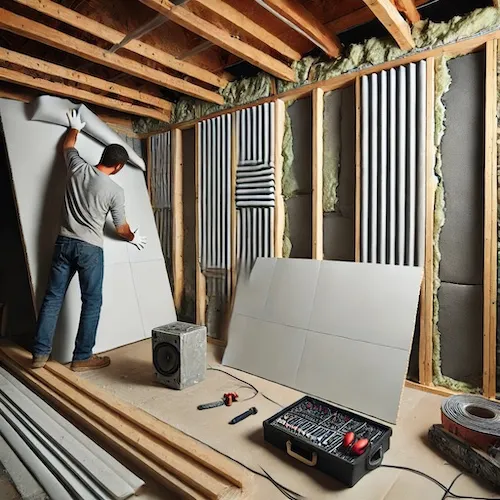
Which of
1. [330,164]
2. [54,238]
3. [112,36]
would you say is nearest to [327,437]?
[330,164]

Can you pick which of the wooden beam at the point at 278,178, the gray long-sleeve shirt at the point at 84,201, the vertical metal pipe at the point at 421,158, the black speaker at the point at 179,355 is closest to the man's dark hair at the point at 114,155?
the gray long-sleeve shirt at the point at 84,201

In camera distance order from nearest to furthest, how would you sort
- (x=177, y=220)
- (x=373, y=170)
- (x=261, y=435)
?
(x=261, y=435) < (x=373, y=170) < (x=177, y=220)

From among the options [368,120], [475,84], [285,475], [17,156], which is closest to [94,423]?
[285,475]

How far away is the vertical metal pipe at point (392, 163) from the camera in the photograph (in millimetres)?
2482

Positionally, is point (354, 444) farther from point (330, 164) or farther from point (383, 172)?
point (330, 164)

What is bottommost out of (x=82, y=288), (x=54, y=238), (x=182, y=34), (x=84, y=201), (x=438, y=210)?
(x=82, y=288)

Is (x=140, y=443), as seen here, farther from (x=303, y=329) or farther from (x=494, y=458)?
(x=494, y=458)

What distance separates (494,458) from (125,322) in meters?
2.97

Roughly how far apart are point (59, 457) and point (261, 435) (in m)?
1.01

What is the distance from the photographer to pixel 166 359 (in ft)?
8.45

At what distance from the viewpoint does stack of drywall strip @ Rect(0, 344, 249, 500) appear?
5.14ft

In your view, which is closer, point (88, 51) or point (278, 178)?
point (88, 51)

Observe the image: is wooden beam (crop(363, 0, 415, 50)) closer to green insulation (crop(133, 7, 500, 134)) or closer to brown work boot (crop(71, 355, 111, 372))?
green insulation (crop(133, 7, 500, 134))

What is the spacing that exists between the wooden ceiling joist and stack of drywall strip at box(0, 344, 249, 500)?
248 cm
